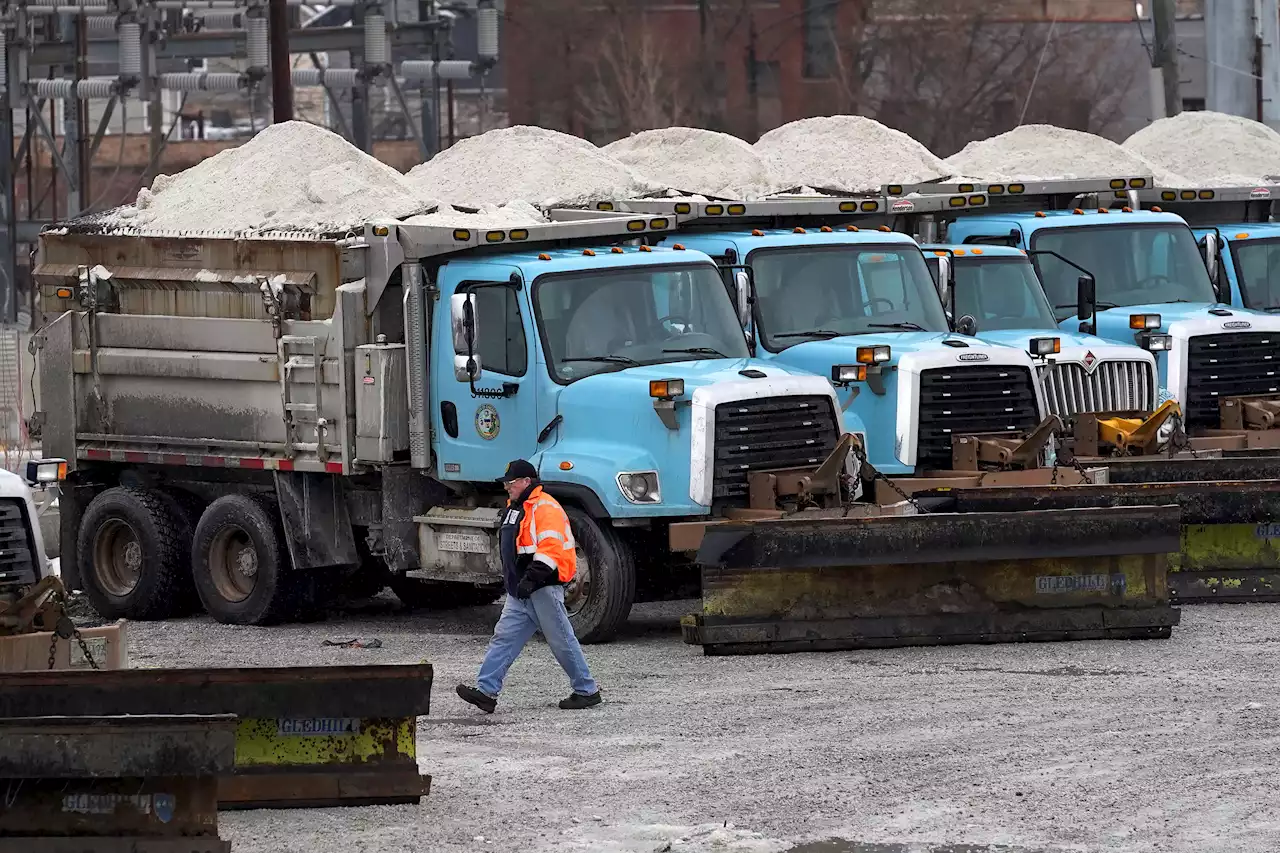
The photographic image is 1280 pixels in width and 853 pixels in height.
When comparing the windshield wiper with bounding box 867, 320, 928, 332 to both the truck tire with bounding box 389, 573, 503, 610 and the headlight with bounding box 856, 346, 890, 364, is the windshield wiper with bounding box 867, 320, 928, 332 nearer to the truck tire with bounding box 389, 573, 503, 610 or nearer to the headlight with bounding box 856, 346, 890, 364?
the headlight with bounding box 856, 346, 890, 364

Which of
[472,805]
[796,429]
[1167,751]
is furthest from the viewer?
[796,429]

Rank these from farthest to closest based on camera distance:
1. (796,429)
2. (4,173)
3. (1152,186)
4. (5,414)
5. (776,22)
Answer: (776,22) → (4,173) → (5,414) → (1152,186) → (796,429)

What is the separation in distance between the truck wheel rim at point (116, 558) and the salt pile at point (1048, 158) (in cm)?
966

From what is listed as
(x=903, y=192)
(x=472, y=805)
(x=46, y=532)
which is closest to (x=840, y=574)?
(x=472, y=805)

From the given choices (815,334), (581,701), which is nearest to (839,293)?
(815,334)

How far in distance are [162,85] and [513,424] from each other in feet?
73.8

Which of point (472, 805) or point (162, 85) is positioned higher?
point (162, 85)

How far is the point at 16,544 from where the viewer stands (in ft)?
40.0

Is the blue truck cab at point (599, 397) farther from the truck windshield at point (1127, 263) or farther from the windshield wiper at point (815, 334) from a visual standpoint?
the truck windshield at point (1127, 263)

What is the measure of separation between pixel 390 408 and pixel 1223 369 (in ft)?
23.6

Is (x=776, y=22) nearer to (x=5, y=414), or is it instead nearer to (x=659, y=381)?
(x=5, y=414)

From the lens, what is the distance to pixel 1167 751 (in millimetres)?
10961

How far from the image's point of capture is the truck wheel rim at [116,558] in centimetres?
1775

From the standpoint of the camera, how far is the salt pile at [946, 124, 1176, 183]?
24.1 meters
